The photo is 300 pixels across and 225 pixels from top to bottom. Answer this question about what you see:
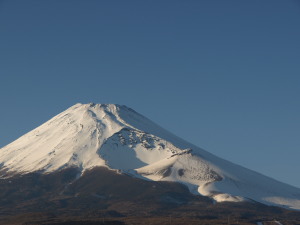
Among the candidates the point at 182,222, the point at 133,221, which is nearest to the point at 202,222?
the point at 182,222

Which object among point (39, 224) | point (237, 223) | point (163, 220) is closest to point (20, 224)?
point (39, 224)

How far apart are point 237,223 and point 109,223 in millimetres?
41109

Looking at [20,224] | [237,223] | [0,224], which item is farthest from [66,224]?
[237,223]

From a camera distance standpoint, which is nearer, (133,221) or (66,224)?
(66,224)

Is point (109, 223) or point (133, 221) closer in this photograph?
point (109, 223)

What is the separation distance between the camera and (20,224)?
185750 mm

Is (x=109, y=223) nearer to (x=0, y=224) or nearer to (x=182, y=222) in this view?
(x=182, y=222)

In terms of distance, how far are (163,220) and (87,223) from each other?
28212 mm

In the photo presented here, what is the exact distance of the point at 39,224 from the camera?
586ft

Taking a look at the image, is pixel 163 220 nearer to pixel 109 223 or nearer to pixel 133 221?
pixel 133 221

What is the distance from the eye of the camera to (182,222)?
190 meters

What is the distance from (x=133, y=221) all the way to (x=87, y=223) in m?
20.6

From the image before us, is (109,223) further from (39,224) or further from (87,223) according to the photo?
(39,224)

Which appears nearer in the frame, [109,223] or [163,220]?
[109,223]
